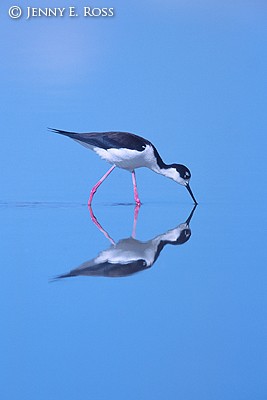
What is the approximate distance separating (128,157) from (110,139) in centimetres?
11

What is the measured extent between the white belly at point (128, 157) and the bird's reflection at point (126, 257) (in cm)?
70

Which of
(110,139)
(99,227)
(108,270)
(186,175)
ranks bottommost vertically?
(108,270)

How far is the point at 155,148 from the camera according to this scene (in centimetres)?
318

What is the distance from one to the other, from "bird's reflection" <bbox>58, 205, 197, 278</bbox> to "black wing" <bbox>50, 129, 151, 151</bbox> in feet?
2.34

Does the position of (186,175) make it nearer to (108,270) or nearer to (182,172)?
(182,172)

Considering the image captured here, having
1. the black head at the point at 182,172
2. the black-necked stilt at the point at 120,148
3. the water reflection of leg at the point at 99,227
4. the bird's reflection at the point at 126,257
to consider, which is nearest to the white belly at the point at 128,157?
the black-necked stilt at the point at 120,148

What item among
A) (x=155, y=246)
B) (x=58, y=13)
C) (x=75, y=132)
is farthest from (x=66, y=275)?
(x=58, y=13)

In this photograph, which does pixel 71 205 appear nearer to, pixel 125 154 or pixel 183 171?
pixel 125 154

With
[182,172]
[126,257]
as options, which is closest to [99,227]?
[126,257]

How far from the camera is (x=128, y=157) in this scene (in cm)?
305

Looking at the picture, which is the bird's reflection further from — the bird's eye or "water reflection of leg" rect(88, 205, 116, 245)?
the bird's eye

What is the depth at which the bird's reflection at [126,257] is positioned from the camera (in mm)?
1909

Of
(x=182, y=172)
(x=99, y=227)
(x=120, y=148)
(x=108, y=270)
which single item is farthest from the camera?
(x=182, y=172)

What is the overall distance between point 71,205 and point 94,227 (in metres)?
0.58
